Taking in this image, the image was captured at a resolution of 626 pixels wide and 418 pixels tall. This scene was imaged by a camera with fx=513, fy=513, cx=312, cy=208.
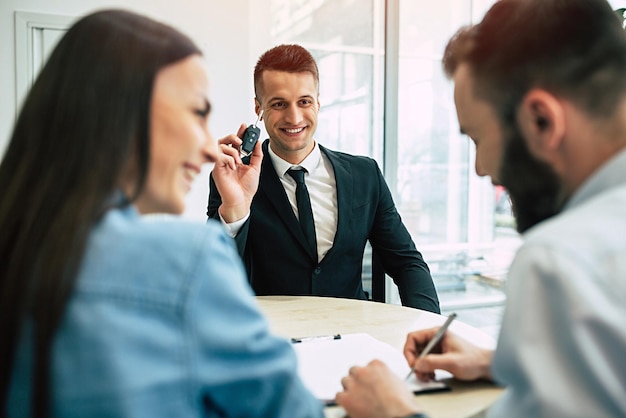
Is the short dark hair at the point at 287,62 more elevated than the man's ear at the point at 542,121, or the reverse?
the short dark hair at the point at 287,62

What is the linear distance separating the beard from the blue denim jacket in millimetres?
485

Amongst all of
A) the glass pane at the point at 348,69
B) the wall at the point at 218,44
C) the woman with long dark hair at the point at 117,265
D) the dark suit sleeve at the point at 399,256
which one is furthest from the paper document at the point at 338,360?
the glass pane at the point at 348,69

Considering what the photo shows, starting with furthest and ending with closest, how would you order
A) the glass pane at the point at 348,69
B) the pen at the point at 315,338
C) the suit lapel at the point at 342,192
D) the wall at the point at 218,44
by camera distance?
the glass pane at the point at 348,69 → the wall at the point at 218,44 → the suit lapel at the point at 342,192 → the pen at the point at 315,338

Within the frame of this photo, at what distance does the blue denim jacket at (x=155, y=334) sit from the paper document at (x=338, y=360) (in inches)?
16.0

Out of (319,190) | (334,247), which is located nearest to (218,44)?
(319,190)

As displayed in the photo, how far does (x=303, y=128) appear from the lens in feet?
6.70

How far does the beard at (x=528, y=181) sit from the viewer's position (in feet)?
2.58

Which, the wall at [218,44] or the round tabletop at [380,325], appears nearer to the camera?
the round tabletop at [380,325]

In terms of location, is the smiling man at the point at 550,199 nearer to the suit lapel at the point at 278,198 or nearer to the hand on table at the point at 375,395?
the hand on table at the point at 375,395

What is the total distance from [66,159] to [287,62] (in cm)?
152

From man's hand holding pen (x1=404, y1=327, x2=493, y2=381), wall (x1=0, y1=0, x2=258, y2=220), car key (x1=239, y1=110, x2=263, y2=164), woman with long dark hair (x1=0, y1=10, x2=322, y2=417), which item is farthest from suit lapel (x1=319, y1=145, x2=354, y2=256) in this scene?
woman with long dark hair (x1=0, y1=10, x2=322, y2=417)

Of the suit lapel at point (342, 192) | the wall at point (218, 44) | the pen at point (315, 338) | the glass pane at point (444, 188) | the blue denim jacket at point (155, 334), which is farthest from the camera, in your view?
the glass pane at point (444, 188)

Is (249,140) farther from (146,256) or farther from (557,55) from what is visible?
(146,256)

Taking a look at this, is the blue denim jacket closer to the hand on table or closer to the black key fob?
the hand on table
